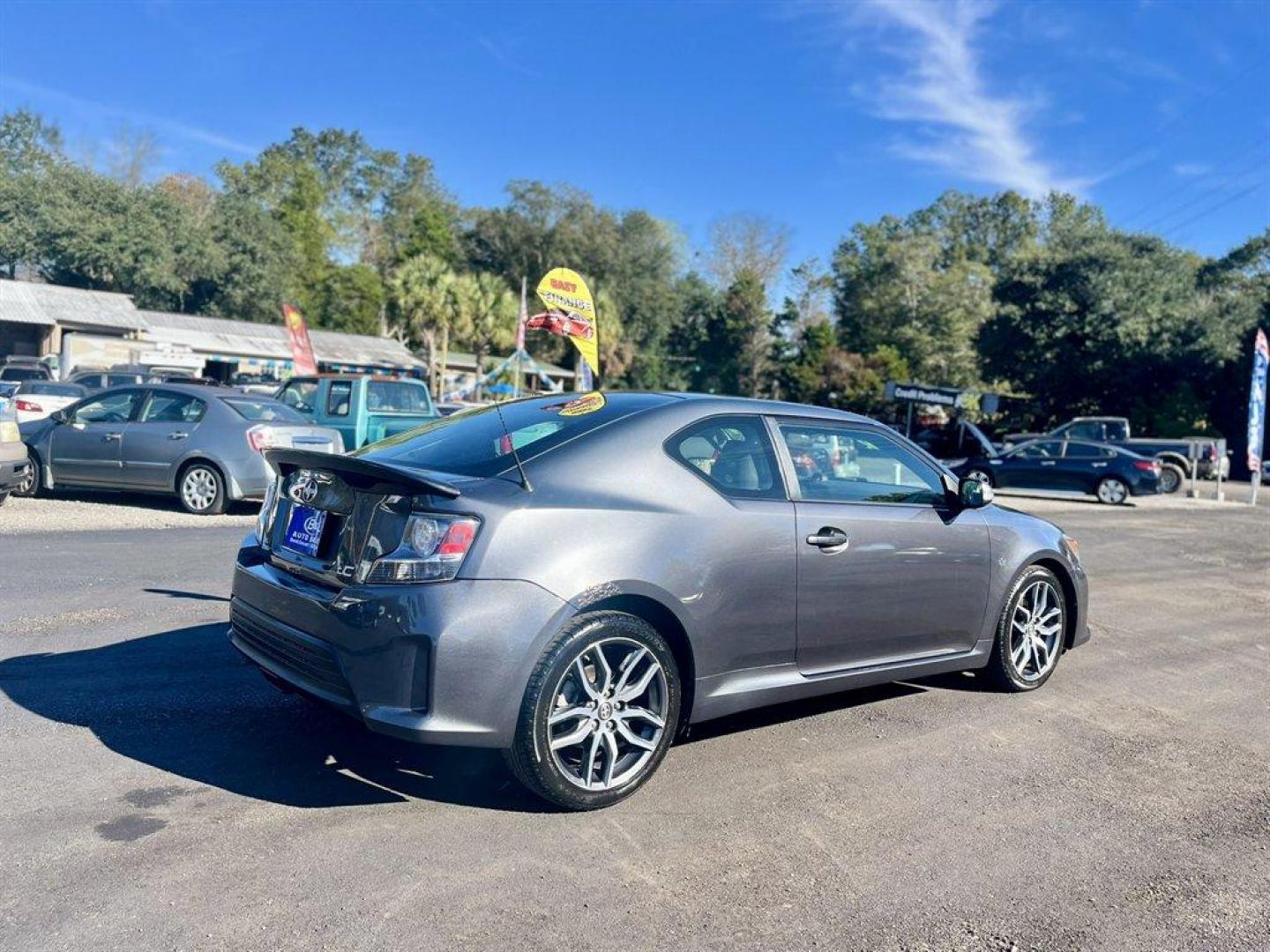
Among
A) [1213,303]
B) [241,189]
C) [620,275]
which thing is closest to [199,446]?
[1213,303]

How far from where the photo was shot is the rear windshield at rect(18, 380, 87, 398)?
64.9 feet

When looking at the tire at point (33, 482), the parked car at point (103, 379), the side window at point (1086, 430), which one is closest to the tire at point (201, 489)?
the tire at point (33, 482)

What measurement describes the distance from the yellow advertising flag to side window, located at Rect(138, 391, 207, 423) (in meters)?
6.14

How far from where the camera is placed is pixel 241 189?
7006 cm

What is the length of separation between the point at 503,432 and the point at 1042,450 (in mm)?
19620

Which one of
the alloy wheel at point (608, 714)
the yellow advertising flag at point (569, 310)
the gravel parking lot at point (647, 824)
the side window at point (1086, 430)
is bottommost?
the gravel parking lot at point (647, 824)

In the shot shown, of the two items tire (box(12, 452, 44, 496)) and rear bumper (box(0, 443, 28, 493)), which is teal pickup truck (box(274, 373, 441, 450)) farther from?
rear bumper (box(0, 443, 28, 493))

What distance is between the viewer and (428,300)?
157 feet

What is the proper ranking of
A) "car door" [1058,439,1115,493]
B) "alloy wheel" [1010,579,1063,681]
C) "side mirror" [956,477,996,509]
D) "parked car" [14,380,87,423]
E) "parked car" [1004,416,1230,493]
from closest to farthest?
"side mirror" [956,477,996,509] → "alloy wheel" [1010,579,1063,681] → "parked car" [14,380,87,423] → "car door" [1058,439,1115,493] → "parked car" [1004,416,1230,493]

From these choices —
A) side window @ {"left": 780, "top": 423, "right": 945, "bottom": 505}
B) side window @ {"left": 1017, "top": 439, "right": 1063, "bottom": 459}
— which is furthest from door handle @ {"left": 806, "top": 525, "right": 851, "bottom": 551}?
side window @ {"left": 1017, "top": 439, "right": 1063, "bottom": 459}

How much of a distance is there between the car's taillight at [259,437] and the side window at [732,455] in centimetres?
771

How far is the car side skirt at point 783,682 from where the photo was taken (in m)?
4.03

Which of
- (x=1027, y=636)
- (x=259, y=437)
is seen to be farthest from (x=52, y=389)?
(x=1027, y=636)

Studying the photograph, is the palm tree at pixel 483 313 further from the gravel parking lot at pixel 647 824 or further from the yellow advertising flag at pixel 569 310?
the gravel parking lot at pixel 647 824
